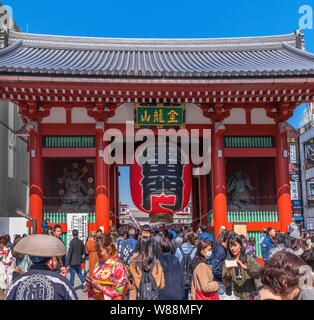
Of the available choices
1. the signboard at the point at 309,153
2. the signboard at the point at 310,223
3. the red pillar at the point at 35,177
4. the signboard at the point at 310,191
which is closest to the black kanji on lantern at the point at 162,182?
the red pillar at the point at 35,177

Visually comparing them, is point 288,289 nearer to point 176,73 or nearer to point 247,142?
point 176,73

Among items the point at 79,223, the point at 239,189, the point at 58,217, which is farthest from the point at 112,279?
the point at 239,189

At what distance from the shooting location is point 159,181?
10898mm

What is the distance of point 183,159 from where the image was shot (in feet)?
37.2

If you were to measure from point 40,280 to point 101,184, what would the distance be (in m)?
8.74

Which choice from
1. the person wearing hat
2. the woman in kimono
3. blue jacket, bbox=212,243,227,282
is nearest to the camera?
the person wearing hat

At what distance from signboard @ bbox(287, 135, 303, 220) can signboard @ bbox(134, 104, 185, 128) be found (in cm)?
2124

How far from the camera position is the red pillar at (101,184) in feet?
37.2

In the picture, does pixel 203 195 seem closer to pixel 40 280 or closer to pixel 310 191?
pixel 40 280

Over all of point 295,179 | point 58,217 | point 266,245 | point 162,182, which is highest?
point 295,179

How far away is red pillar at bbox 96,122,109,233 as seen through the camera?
37.2 ft

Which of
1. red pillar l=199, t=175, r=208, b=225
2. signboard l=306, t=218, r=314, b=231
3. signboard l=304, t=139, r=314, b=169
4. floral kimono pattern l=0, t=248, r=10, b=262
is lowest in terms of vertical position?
signboard l=306, t=218, r=314, b=231

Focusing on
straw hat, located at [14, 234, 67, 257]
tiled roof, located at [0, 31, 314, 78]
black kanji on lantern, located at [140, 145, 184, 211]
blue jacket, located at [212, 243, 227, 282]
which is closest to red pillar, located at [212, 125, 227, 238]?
black kanji on lantern, located at [140, 145, 184, 211]

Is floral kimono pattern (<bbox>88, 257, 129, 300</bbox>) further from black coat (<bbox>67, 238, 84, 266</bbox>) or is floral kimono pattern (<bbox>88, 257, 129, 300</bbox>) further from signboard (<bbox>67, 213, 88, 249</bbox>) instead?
signboard (<bbox>67, 213, 88, 249</bbox>)
